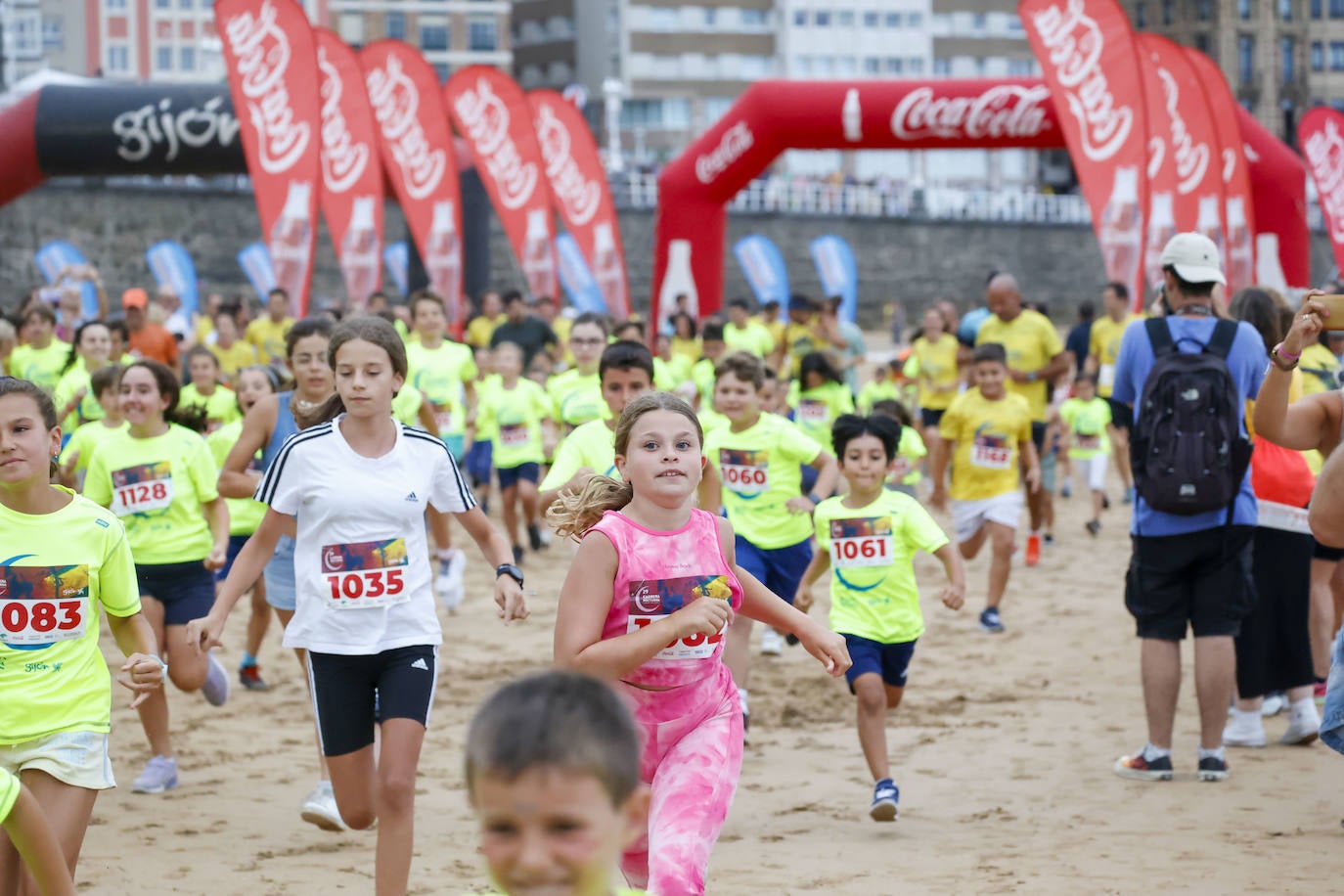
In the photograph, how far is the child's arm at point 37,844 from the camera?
11.0 ft

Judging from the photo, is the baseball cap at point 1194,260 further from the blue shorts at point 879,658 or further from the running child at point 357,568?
the running child at point 357,568

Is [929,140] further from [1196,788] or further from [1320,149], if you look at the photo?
[1196,788]

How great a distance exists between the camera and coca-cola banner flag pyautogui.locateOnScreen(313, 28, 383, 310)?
15195 millimetres

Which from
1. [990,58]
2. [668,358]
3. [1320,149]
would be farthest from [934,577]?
[990,58]

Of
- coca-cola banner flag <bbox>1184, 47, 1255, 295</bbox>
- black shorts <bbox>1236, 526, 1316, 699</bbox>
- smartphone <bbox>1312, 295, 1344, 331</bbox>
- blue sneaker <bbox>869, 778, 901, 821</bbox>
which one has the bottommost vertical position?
blue sneaker <bbox>869, 778, 901, 821</bbox>

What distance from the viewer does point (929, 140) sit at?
1944 cm

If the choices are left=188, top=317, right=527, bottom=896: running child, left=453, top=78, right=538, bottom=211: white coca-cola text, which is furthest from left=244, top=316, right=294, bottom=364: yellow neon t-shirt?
left=188, top=317, right=527, bottom=896: running child

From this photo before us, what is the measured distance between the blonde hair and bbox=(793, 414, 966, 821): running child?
2099 mm

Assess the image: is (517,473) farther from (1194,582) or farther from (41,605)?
(41,605)

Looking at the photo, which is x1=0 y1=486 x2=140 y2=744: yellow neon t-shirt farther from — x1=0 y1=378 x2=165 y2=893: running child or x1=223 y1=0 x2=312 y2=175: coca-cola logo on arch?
x1=223 y1=0 x2=312 y2=175: coca-cola logo on arch

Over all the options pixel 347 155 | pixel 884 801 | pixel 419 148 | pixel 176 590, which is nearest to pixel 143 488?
pixel 176 590

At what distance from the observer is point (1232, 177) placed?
56.3ft

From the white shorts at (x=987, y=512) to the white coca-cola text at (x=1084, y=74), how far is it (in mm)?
5773

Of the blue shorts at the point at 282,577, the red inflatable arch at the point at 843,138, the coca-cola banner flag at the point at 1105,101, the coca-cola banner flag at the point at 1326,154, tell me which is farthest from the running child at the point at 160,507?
the coca-cola banner flag at the point at 1326,154
